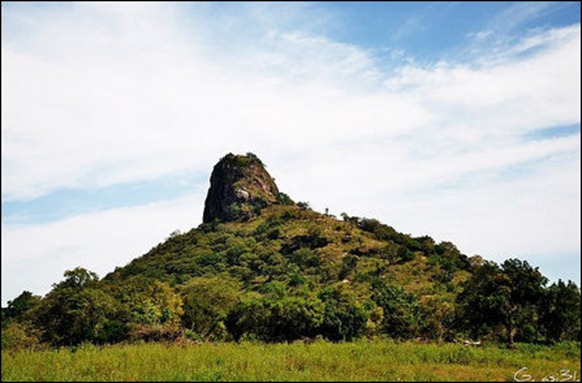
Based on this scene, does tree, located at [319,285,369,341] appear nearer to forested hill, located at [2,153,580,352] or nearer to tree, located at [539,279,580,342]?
forested hill, located at [2,153,580,352]

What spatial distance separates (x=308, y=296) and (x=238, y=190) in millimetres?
83566

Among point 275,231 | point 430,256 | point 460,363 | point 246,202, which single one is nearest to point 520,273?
point 460,363

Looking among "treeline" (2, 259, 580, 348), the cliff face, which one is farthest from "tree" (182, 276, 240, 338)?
the cliff face

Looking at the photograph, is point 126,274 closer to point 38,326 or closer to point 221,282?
point 221,282

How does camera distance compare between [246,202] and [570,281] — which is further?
[246,202]

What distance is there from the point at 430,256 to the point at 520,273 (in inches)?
2189

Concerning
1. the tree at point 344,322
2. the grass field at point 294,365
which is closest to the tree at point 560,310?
the grass field at point 294,365

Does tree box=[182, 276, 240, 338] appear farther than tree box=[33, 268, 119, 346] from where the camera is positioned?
Yes

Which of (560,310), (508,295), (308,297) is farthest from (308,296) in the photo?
(560,310)

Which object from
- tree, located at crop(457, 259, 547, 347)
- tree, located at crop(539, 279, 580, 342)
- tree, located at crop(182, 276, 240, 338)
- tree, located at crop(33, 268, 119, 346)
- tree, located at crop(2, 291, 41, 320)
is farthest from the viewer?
tree, located at crop(2, 291, 41, 320)

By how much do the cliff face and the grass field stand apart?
Answer: 103630mm

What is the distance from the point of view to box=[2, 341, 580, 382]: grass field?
572 inches

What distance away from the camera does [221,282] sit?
81500 millimetres

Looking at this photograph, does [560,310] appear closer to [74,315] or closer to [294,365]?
[294,365]
